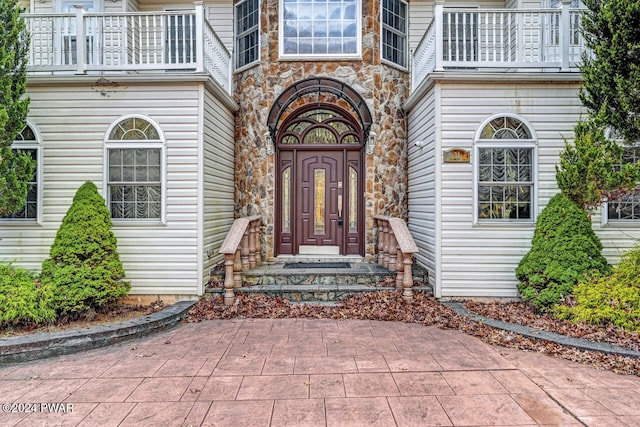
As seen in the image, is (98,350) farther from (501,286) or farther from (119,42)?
(501,286)

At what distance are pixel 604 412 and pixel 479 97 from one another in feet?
15.2

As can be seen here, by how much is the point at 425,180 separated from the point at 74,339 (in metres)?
5.53

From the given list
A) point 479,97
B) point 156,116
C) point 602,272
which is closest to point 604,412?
point 602,272

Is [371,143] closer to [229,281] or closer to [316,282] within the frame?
[316,282]

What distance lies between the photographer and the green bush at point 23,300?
16.0 feet

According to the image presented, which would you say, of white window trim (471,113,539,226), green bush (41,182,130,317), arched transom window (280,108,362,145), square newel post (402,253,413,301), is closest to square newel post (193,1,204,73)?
green bush (41,182,130,317)

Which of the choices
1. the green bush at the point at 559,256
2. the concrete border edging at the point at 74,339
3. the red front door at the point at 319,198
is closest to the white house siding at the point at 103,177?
the concrete border edging at the point at 74,339

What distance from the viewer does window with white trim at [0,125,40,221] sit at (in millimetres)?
6332

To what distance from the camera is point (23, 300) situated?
491cm

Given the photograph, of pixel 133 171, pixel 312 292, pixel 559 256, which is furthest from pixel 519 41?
pixel 133 171

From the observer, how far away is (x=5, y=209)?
5621 mm

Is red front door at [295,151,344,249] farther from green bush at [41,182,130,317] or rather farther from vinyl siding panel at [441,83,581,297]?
green bush at [41,182,130,317]

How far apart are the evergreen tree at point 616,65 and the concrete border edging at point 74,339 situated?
6.42 metres

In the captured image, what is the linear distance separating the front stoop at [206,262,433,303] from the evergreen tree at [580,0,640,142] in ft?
11.3
